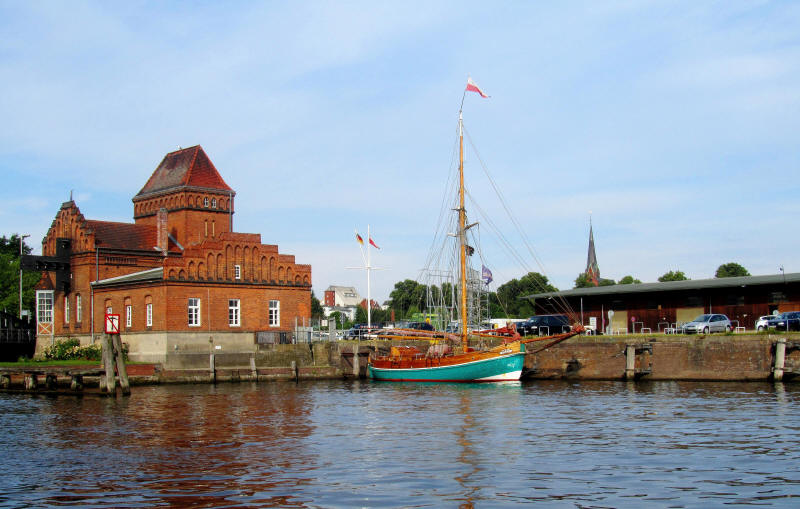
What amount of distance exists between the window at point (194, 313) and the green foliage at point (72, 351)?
546 centimetres

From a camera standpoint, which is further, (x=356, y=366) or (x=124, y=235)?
(x=124, y=235)

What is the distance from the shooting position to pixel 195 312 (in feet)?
225

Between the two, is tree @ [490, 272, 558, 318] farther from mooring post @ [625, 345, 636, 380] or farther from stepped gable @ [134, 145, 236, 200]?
mooring post @ [625, 345, 636, 380]

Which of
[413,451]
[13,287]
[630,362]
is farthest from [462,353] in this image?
[13,287]

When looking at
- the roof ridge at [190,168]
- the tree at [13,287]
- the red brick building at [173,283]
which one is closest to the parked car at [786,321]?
the red brick building at [173,283]

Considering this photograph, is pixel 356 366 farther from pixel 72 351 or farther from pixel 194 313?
pixel 72 351

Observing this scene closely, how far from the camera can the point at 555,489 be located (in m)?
21.6

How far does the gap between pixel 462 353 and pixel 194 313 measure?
21.4 m

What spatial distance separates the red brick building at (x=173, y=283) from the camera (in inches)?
2662

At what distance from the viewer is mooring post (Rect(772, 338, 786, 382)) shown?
48.1 m

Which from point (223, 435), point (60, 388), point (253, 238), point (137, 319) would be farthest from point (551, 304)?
point (223, 435)

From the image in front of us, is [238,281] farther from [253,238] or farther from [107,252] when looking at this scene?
[107,252]

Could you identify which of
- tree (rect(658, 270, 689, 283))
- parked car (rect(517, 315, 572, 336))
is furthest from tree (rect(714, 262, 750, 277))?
parked car (rect(517, 315, 572, 336))

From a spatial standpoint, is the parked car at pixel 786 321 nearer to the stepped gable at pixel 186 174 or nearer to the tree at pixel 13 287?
the stepped gable at pixel 186 174
